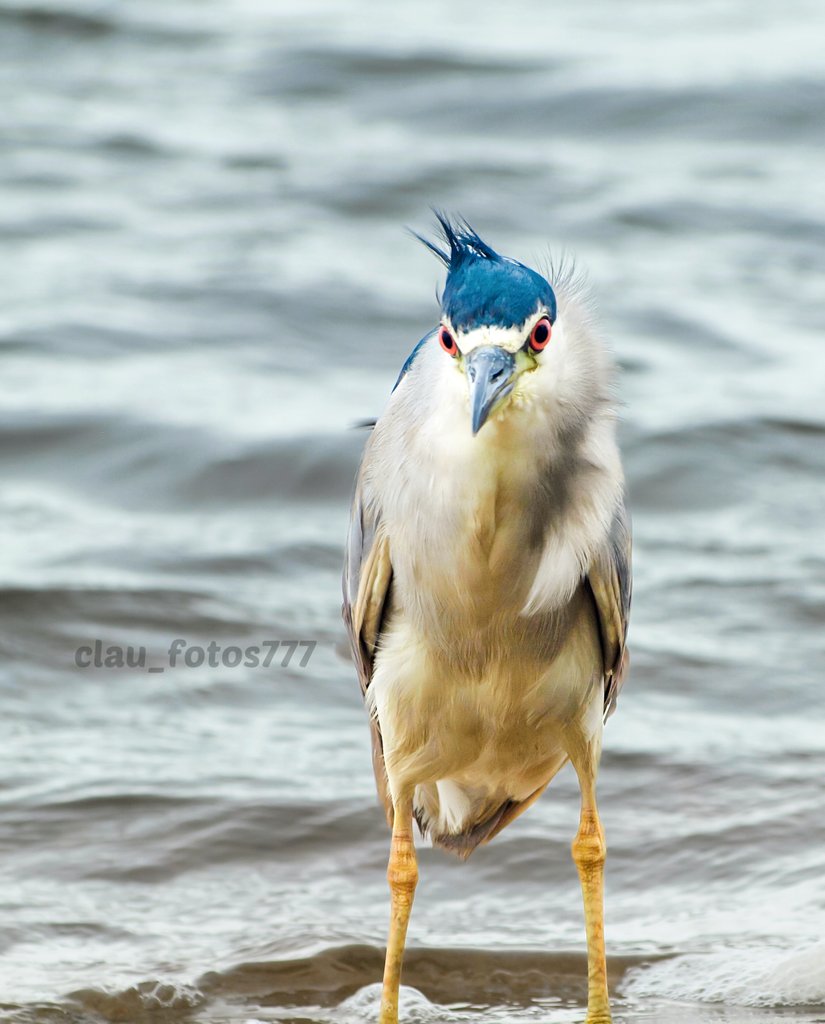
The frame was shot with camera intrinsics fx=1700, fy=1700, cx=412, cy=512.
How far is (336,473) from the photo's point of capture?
10.4 metres

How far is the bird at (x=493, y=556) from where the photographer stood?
13.5ft

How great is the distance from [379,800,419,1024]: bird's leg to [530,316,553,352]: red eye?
5.42 ft

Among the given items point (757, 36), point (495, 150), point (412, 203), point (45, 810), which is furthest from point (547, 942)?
point (757, 36)

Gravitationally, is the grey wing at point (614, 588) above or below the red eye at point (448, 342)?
below

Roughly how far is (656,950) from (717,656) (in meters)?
2.60

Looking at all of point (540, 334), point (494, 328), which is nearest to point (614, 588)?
point (540, 334)

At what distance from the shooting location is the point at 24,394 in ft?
36.5

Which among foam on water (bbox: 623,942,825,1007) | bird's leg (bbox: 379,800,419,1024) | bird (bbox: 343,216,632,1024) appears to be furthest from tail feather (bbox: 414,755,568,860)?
foam on water (bbox: 623,942,825,1007)

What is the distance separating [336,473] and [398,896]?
5471 mm

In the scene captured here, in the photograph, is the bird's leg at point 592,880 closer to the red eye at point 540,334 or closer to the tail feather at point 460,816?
the tail feather at point 460,816

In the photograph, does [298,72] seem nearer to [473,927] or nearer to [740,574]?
[740,574]

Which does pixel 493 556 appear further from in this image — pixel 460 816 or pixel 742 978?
pixel 742 978

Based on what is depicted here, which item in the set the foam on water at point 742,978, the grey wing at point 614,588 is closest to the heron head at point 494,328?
the grey wing at point 614,588

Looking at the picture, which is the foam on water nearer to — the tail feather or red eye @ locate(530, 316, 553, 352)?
the tail feather
